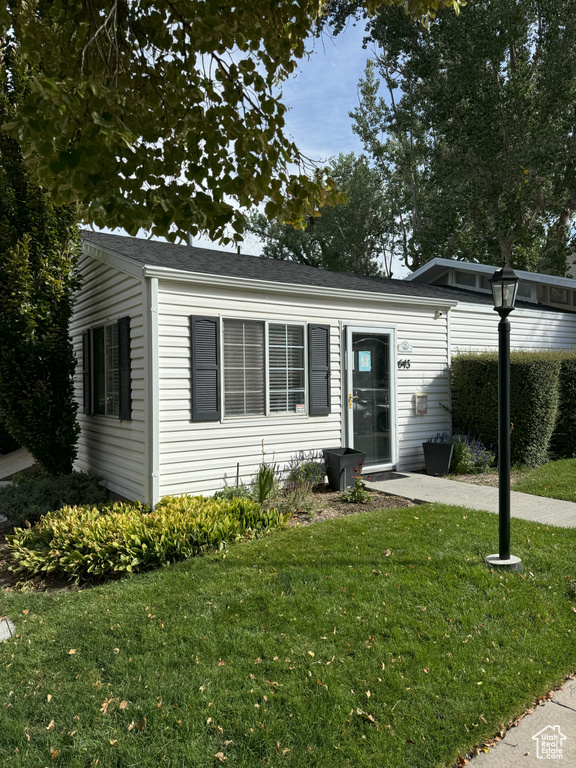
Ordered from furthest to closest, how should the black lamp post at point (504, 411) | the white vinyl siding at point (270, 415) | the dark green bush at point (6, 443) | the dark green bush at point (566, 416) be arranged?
the dark green bush at point (6, 443)
the dark green bush at point (566, 416)
the white vinyl siding at point (270, 415)
the black lamp post at point (504, 411)

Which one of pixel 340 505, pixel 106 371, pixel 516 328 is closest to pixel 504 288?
pixel 340 505

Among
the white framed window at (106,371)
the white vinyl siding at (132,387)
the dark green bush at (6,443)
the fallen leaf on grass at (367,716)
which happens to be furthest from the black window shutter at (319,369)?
the dark green bush at (6,443)

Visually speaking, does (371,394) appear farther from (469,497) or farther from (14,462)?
(14,462)

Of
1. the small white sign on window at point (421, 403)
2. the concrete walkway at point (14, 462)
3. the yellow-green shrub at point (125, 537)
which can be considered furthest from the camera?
the concrete walkway at point (14, 462)

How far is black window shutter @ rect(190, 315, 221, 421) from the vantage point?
21.8ft

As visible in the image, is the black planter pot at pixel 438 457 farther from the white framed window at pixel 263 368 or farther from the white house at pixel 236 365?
the white framed window at pixel 263 368

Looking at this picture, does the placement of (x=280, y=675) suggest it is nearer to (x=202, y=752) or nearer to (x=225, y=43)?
(x=202, y=752)

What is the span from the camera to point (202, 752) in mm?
2490

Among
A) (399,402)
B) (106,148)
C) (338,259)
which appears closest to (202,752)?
(106,148)

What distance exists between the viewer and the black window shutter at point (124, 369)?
694 centimetres

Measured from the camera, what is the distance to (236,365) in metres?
7.09

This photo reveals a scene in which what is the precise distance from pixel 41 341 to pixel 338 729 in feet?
22.0

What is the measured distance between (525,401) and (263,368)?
438 centimetres

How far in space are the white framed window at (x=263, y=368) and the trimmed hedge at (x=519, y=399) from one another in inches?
129
